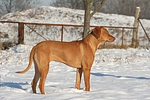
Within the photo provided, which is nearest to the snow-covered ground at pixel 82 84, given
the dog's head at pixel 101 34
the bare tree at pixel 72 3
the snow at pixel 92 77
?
the snow at pixel 92 77

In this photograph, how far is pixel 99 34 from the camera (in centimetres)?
522

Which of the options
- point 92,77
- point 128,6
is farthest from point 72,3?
point 92,77

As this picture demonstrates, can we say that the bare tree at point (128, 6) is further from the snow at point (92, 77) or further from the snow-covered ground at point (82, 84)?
the snow-covered ground at point (82, 84)

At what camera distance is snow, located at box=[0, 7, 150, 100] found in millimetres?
4500

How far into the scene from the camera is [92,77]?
7.57 m

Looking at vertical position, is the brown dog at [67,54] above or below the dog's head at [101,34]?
below

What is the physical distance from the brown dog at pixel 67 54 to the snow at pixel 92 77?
44 cm

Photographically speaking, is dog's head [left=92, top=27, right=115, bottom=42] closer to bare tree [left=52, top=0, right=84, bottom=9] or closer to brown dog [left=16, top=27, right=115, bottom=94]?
brown dog [left=16, top=27, right=115, bottom=94]

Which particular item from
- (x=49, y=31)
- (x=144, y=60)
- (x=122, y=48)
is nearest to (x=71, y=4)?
(x=49, y=31)

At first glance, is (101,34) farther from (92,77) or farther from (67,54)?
(92,77)

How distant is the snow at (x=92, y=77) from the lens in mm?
4500

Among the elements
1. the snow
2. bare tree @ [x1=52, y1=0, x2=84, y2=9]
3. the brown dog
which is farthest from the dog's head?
bare tree @ [x1=52, y1=0, x2=84, y2=9]

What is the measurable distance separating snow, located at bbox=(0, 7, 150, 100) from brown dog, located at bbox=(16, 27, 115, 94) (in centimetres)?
44

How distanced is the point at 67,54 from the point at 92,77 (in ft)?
9.22
